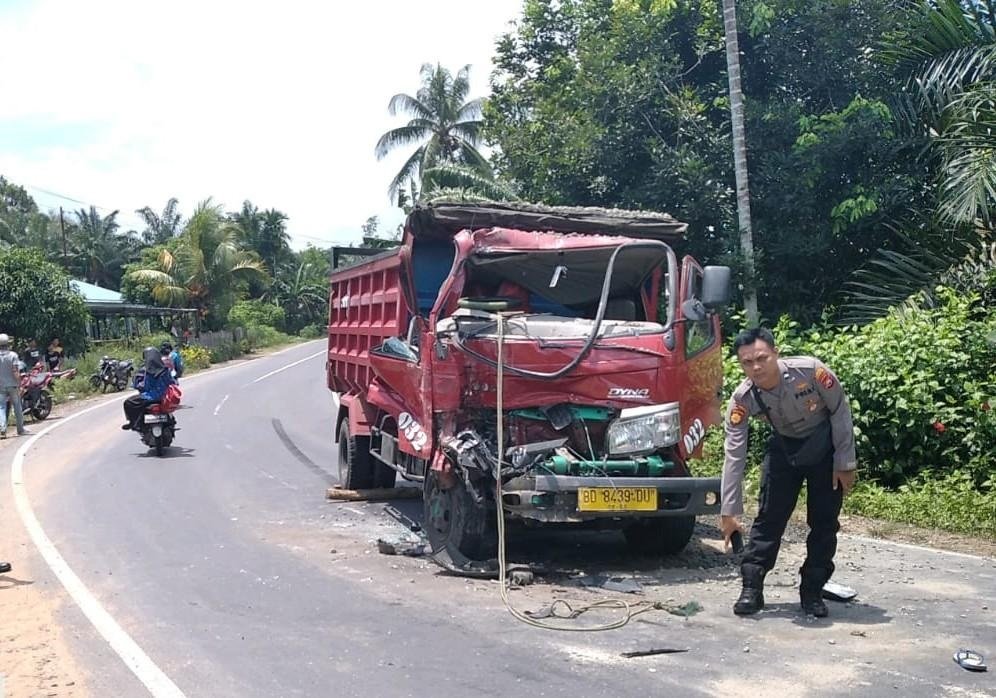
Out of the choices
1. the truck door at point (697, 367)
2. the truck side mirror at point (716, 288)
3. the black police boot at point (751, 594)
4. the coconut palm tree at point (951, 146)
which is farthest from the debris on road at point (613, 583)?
the coconut palm tree at point (951, 146)

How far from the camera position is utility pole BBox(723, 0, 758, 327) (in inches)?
586

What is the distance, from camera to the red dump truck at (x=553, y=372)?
6.66 m

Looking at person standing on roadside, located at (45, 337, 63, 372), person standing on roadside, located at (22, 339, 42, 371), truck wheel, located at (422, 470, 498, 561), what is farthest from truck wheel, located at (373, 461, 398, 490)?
person standing on roadside, located at (45, 337, 63, 372)

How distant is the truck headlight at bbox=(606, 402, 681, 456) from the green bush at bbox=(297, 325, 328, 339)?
55.9 metres

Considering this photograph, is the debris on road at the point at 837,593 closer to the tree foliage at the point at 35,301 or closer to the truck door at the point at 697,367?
the truck door at the point at 697,367

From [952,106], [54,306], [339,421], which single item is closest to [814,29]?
[952,106]

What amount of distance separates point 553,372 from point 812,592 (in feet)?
7.06

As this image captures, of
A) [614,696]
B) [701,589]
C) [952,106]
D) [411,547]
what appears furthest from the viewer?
[952,106]

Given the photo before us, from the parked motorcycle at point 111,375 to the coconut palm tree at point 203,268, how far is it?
15.4m

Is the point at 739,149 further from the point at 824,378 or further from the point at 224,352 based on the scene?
the point at 224,352

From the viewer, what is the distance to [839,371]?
994 cm

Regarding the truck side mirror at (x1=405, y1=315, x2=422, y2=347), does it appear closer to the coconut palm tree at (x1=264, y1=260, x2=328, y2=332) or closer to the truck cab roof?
the truck cab roof

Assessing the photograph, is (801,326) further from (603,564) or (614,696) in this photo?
(614,696)

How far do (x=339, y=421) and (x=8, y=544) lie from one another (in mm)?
3723
